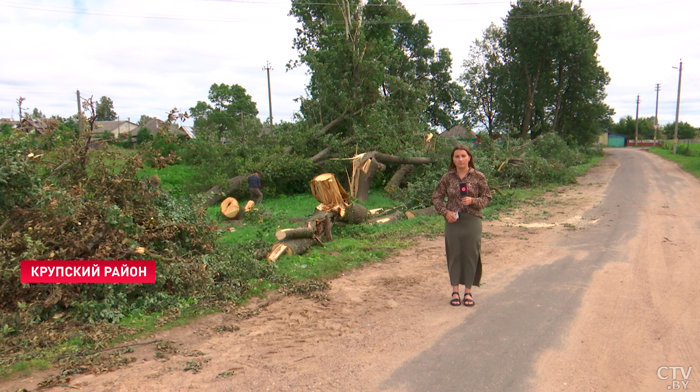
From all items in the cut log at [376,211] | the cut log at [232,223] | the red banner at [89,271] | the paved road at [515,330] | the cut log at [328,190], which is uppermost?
the cut log at [328,190]

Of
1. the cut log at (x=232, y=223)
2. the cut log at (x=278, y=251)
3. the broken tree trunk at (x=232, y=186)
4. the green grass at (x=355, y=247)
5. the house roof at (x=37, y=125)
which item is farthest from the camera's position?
the broken tree trunk at (x=232, y=186)

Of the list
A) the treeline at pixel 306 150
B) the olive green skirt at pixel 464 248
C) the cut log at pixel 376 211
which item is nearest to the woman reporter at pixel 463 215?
the olive green skirt at pixel 464 248

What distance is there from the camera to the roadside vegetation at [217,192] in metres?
4.61

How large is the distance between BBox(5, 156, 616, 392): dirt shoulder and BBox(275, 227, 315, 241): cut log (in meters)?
1.44

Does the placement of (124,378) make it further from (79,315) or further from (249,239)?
(249,239)

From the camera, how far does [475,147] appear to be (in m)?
19.7

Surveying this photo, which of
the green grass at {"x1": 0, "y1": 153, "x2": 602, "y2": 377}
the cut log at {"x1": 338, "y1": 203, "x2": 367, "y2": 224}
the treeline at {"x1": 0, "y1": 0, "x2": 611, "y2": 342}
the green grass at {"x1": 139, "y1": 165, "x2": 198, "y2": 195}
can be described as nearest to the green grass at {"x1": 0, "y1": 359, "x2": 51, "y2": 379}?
the green grass at {"x1": 0, "y1": 153, "x2": 602, "y2": 377}

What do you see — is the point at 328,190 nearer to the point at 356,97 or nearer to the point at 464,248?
the point at 464,248

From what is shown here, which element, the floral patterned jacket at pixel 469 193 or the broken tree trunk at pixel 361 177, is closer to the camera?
the floral patterned jacket at pixel 469 193

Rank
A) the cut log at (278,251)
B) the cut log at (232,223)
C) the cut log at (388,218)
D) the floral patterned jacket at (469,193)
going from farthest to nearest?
the cut log at (232,223), the cut log at (388,218), the cut log at (278,251), the floral patterned jacket at (469,193)

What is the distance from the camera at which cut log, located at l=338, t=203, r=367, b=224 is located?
952 cm

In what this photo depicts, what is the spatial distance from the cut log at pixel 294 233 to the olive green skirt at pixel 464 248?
10.1 feet

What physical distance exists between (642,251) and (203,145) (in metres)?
12.1

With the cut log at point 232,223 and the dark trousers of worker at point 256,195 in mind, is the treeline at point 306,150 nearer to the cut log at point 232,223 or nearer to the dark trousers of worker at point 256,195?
the dark trousers of worker at point 256,195
